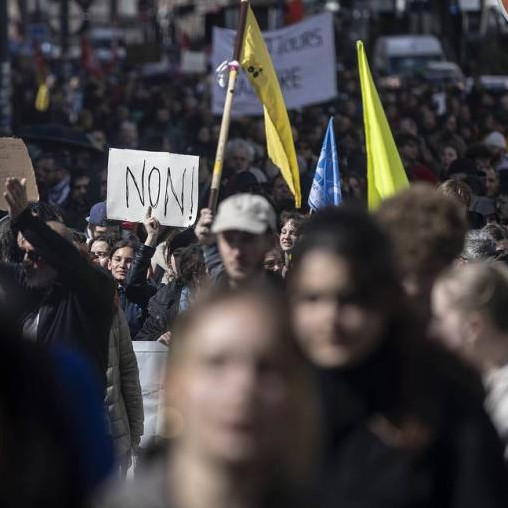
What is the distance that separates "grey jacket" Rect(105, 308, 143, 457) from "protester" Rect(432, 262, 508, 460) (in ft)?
8.43

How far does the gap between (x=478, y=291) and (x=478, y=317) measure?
53 mm

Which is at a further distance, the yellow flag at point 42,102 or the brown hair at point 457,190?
the yellow flag at point 42,102

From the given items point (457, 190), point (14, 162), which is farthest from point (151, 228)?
point (457, 190)

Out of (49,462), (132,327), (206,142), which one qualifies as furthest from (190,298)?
(206,142)

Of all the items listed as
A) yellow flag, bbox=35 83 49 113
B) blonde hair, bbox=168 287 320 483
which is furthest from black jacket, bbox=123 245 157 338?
yellow flag, bbox=35 83 49 113

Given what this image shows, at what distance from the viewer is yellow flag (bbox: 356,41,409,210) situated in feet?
24.7

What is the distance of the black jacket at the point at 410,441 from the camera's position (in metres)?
2.88

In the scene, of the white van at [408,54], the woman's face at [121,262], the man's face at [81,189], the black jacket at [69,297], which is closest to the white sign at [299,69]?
the man's face at [81,189]

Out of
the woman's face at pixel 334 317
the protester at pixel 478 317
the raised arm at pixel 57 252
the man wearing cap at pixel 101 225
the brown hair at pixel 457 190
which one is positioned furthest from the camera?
the man wearing cap at pixel 101 225

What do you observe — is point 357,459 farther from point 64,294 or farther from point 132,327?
point 132,327

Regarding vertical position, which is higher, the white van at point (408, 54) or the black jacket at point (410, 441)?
the black jacket at point (410, 441)

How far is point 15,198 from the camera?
5.38 metres

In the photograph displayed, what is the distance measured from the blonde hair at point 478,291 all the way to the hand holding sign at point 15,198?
2.07m

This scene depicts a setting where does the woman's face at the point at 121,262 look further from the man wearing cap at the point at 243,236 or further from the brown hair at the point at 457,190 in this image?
the man wearing cap at the point at 243,236
